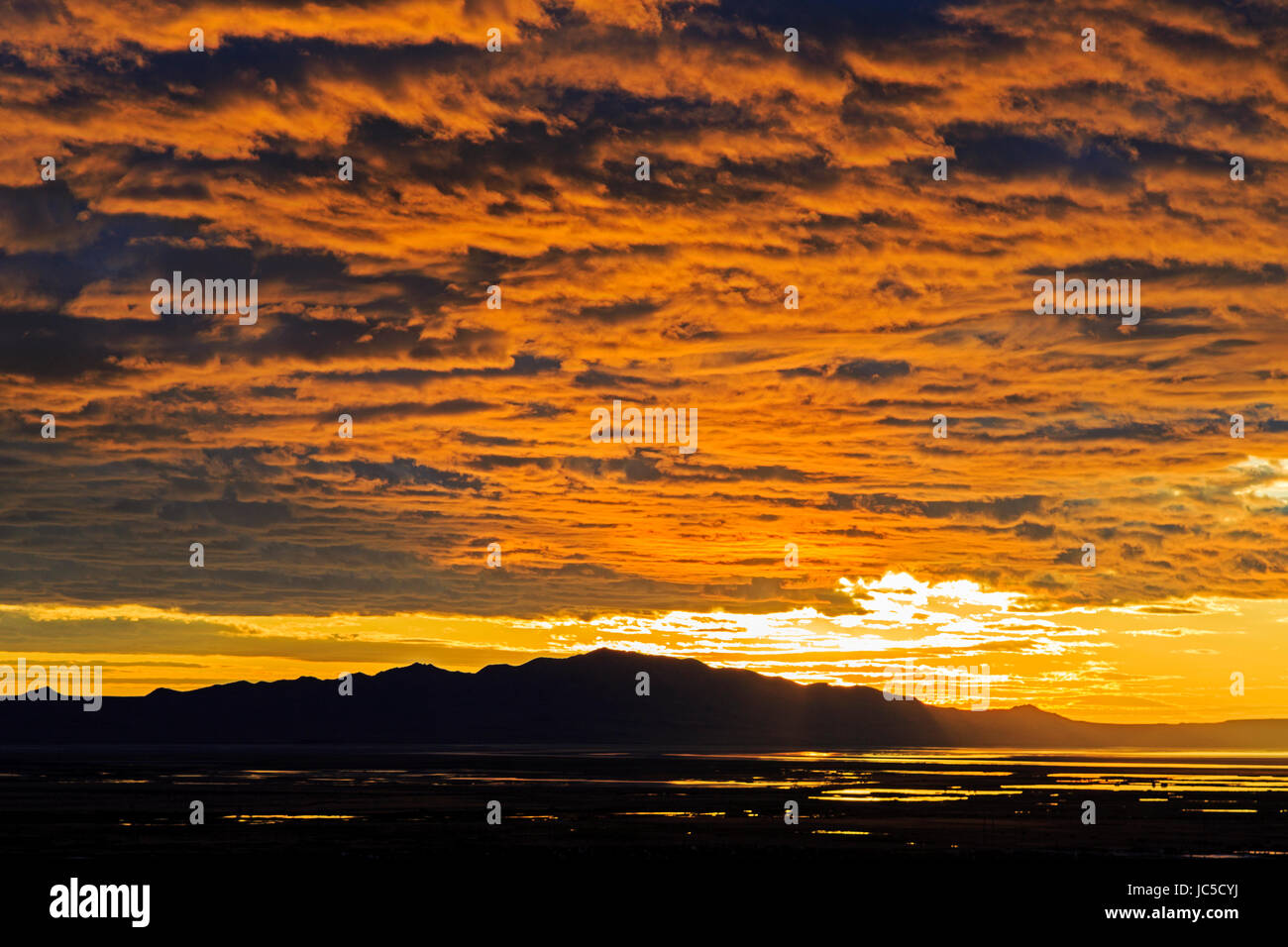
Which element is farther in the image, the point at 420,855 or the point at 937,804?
the point at 937,804

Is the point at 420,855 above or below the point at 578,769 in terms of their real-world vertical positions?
above

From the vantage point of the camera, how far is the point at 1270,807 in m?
87.7

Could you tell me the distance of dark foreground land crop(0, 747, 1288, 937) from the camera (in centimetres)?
3866
